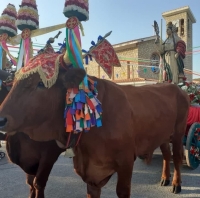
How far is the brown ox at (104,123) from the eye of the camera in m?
2.04

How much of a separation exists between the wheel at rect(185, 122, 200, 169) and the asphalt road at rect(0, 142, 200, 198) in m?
0.23

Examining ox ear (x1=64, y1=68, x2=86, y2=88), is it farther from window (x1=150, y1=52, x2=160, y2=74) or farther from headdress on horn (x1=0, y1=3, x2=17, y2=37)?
window (x1=150, y1=52, x2=160, y2=74)

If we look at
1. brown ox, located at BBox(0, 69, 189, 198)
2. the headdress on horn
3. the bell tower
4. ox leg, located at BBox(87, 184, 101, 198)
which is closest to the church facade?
the bell tower

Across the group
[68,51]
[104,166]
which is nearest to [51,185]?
[104,166]

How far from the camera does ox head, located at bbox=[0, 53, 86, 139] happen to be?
1.96 meters

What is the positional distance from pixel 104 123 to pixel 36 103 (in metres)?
0.68

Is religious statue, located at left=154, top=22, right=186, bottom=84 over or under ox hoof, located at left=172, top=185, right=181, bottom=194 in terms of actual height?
over

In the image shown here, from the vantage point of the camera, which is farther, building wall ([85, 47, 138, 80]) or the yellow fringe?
building wall ([85, 47, 138, 80])

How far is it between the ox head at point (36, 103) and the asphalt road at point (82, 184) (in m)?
1.85

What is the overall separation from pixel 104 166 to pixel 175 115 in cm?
159

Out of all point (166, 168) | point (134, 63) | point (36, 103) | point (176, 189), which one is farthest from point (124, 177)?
point (134, 63)

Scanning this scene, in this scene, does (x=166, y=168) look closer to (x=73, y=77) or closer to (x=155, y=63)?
(x=73, y=77)

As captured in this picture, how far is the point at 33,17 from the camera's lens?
302 cm

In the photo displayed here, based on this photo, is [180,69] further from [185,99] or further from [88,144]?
[88,144]
